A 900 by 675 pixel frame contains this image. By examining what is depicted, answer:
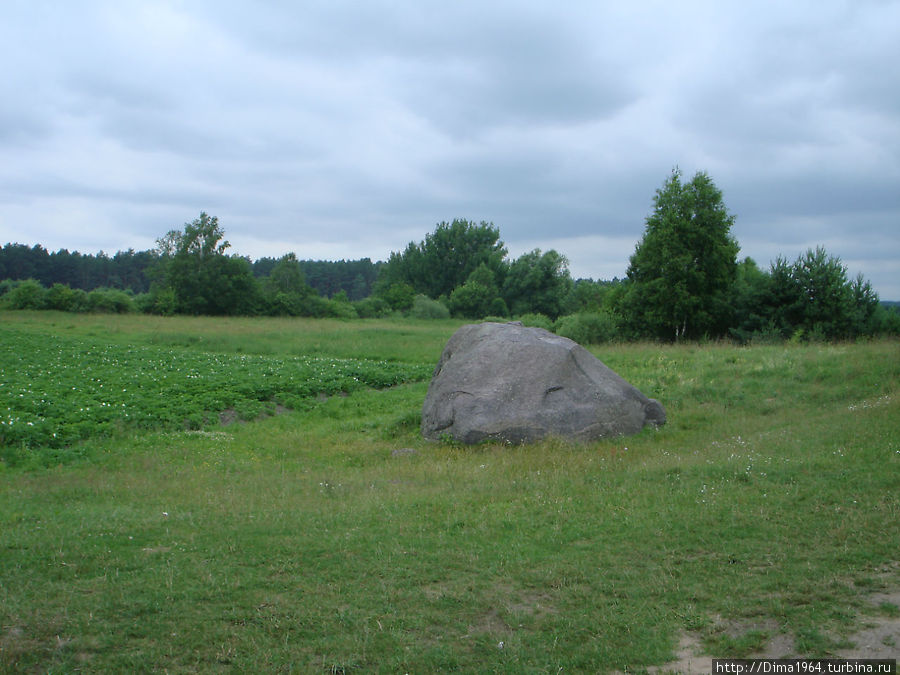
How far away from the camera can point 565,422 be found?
49.1 feet

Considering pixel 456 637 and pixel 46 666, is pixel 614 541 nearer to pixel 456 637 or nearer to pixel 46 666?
pixel 456 637

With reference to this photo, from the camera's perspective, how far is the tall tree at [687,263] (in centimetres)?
4094

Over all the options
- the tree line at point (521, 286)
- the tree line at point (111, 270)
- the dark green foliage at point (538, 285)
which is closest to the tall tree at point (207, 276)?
the tree line at point (521, 286)

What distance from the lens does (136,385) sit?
70.6 ft

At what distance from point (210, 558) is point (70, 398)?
537 inches

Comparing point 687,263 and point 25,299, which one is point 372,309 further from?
point 687,263

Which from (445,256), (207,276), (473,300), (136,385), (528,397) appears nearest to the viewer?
(528,397)

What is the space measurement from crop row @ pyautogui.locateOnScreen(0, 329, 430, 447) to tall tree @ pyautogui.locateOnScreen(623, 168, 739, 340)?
18.8 m

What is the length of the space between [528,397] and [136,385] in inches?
517

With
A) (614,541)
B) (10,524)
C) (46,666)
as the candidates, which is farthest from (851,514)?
(10,524)

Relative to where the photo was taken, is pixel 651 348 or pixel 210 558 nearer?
pixel 210 558

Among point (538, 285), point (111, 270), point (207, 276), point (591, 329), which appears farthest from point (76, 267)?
point (591, 329)

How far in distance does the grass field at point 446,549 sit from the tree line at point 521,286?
2526cm

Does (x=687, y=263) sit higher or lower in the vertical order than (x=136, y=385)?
higher
